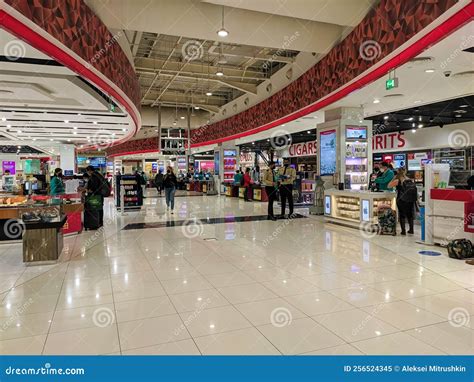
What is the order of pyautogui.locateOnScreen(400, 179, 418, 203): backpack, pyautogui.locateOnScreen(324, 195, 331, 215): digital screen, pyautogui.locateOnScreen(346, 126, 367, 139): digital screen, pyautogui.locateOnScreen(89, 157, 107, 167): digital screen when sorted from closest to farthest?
pyautogui.locateOnScreen(400, 179, 418, 203): backpack → pyautogui.locateOnScreen(346, 126, 367, 139): digital screen → pyautogui.locateOnScreen(324, 195, 331, 215): digital screen → pyautogui.locateOnScreen(89, 157, 107, 167): digital screen

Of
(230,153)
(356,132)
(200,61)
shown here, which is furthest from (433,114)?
(200,61)

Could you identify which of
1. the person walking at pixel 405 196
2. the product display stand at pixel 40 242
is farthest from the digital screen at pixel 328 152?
the product display stand at pixel 40 242

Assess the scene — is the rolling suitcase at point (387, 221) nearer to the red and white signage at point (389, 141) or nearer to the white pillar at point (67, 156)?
the red and white signage at point (389, 141)

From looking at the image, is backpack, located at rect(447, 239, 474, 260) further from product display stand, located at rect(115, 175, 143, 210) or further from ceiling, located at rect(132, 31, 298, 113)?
product display stand, located at rect(115, 175, 143, 210)

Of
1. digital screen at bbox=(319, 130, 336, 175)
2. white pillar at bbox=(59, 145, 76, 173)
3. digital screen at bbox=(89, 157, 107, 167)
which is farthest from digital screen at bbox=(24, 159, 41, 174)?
digital screen at bbox=(89, 157, 107, 167)

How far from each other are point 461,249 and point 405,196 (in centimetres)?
182

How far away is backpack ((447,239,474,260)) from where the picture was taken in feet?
17.0

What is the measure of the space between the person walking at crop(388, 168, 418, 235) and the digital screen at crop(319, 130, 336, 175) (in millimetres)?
2244

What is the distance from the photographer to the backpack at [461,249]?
5.17m
